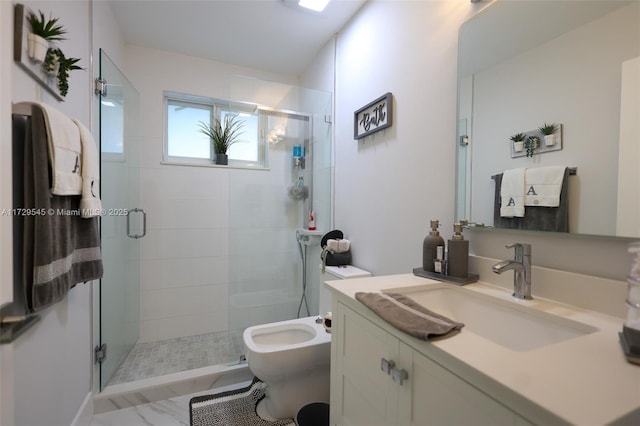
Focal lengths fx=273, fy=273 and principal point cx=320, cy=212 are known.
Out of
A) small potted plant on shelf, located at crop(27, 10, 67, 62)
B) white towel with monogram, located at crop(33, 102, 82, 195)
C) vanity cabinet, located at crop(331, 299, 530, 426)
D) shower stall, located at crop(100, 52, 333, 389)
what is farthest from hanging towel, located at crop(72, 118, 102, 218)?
vanity cabinet, located at crop(331, 299, 530, 426)

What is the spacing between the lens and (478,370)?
0.51 metres

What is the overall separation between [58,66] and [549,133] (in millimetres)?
1899

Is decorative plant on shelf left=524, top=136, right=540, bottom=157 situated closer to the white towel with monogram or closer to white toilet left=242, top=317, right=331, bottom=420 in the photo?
white toilet left=242, top=317, right=331, bottom=420

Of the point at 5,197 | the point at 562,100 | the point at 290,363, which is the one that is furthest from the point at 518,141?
the point at 5,197

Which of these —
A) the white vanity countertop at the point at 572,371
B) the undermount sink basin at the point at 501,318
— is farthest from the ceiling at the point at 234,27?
the white vanity countertop at the point at 572,371

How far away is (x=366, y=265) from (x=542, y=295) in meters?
1.02

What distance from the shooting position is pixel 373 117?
5.75ft

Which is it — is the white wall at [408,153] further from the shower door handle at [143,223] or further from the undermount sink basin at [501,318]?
the shower door handle at [143,223]

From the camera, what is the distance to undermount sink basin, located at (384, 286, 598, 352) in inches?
29.8

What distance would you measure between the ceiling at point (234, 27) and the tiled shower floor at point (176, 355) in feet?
7.82

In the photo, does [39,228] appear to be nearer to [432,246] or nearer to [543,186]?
[432,246]

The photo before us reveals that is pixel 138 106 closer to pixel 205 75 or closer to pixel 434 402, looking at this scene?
pixel 205 75

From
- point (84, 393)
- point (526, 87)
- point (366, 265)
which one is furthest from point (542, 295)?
point (84, 393)

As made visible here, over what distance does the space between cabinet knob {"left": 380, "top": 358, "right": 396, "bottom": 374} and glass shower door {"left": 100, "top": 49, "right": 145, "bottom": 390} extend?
5.95 feet
